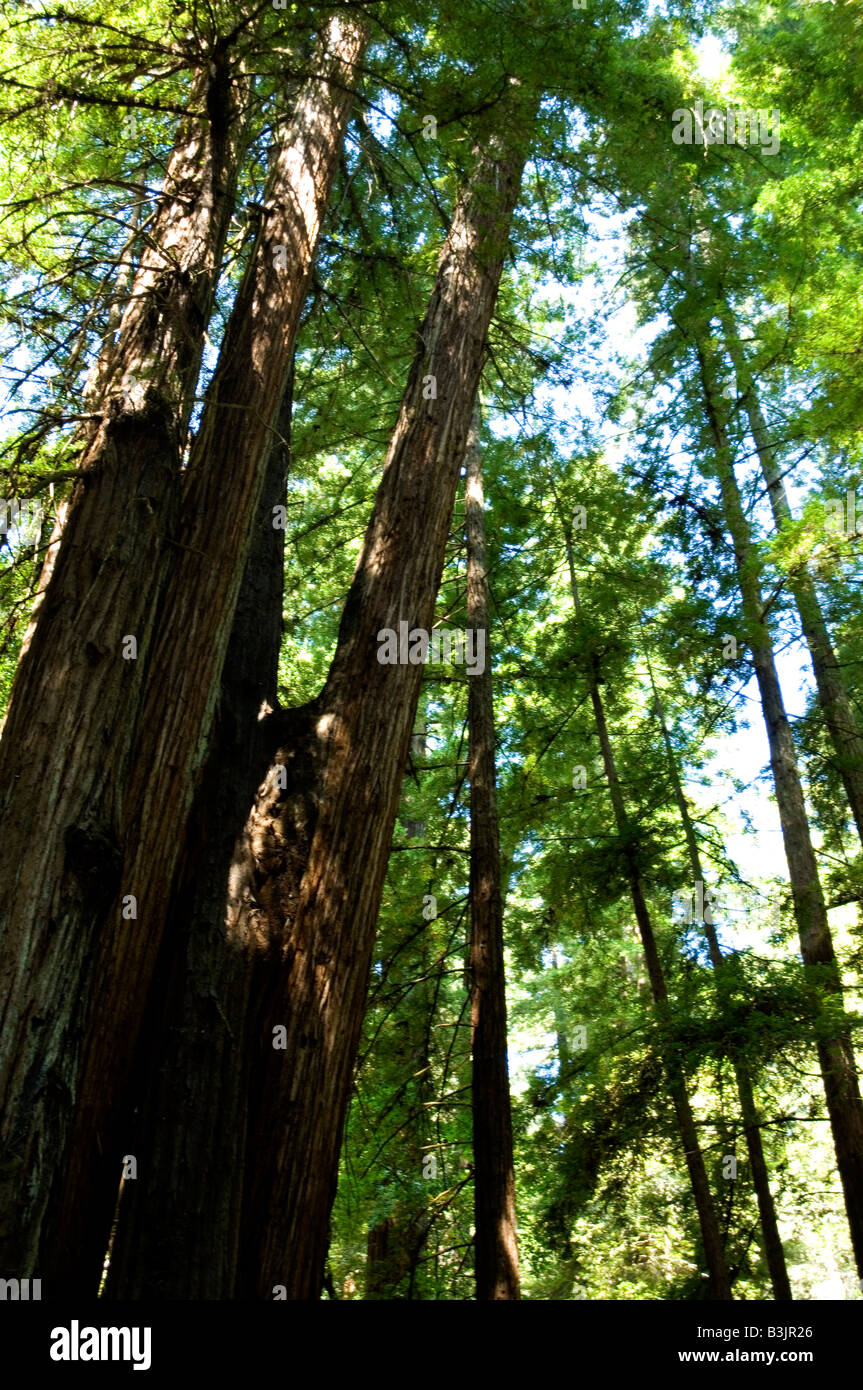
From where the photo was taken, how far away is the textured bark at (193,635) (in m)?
3.57

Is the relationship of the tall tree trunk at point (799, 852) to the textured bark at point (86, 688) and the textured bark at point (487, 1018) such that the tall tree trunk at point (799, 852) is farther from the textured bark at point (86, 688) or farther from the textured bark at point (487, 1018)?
the textured bark at point (86, 688)

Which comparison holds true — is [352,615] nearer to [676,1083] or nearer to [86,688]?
[86,688]

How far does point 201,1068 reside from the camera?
3627 millimetres

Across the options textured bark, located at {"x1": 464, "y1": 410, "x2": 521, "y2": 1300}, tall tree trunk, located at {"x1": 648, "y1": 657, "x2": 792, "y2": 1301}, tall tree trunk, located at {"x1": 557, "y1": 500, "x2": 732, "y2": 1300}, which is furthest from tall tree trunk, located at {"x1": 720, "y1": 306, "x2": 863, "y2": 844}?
textured bark, located at {"x1": 464, "y1": 410, "x2": 521, "y2": 1300}

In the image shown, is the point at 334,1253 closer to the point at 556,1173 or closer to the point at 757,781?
the point at 556,1173

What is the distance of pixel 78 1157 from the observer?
346cm

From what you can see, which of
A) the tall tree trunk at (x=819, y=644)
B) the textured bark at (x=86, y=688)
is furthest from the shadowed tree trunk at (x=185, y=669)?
the tall tree trunk at (x=819, y=644)

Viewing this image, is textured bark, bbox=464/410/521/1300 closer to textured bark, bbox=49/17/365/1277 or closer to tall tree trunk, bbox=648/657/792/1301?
tall tree trunk, bbox=648/657/792/1301

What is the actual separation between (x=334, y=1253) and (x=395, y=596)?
13.0 metres

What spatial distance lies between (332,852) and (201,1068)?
3.10 ft

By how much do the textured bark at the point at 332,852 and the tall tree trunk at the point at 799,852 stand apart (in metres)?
3.08

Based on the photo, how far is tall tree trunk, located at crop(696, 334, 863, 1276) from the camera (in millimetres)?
5990
